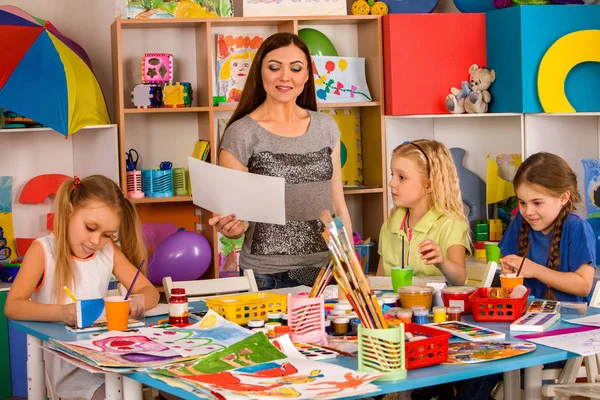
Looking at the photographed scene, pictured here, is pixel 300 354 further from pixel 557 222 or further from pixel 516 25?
pixel 516 25

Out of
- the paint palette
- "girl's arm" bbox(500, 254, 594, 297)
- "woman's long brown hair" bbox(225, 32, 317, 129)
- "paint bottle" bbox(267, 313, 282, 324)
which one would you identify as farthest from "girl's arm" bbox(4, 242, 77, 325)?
"girl's arm" bbox(500, 254, 594, 297)

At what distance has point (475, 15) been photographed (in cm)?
438

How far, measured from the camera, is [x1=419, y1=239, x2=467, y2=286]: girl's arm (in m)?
2.46

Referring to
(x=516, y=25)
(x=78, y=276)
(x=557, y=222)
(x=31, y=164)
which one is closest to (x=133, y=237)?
(x=78, y=276)

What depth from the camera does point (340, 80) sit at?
4496 millimetres

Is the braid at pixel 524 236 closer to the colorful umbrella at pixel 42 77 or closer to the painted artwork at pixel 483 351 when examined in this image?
the painted artwork at pixel 483 351

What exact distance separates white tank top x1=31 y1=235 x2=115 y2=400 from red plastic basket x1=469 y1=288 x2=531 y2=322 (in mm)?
929

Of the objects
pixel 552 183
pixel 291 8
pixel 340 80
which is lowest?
pixel 552 183

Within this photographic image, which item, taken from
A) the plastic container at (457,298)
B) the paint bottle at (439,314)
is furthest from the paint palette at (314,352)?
the plastic container at (457,298)

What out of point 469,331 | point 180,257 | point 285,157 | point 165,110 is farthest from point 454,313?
point 165,110

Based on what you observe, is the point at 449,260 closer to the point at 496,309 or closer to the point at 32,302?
the point at 496,309

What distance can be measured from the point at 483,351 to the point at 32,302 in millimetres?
1194

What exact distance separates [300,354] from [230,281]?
3.39 feet

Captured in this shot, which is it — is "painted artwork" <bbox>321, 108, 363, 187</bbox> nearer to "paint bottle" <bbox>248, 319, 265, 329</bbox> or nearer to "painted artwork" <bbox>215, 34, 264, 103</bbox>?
"painted artwork" <bbox>215, 34, 264, 103</bbox>
